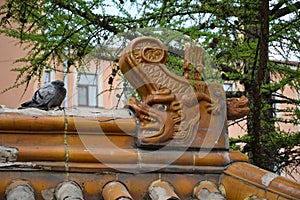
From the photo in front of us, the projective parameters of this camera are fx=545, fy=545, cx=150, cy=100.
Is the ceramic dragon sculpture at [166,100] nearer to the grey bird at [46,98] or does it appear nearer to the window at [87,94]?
the grey bird at [46,98]

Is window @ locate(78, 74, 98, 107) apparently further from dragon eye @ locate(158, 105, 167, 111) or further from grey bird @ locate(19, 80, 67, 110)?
dragon eye @ locate(158, 105, 167, 111)

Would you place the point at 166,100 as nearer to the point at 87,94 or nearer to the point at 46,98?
the point at 46,98

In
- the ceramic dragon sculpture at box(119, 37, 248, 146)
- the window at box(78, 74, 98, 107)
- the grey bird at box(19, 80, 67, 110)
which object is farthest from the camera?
the window at box(78, 74, 98, 107)

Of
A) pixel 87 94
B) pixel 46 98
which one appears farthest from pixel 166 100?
pixel 87 94

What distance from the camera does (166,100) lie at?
2.36 m

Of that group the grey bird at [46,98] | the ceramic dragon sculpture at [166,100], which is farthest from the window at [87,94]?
the ceramic dragon sculpture at [166,100]

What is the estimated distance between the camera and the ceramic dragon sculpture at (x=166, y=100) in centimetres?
231

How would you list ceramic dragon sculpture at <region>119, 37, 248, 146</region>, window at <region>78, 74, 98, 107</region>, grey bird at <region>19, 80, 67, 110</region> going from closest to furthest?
ceramic dragon sculpture at <region>119, 37, 248, 146</region>, grey bird at <region>19, 80, 67, 110</region>, window at <region>78, 74, 98, 107</region>

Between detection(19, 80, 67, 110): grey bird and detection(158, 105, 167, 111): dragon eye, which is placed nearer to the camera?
detection(158, 105, 167, 111): dragon eye

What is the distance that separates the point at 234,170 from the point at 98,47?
2470mm

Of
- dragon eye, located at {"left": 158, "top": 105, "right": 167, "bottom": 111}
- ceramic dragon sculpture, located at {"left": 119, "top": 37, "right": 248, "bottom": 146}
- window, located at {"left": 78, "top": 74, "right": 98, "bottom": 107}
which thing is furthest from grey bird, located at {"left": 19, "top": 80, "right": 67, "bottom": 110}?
window, located at {"left": 78, "top": 74, "right": 98, "bottom": 107}

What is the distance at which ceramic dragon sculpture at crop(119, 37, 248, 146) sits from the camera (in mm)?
2314

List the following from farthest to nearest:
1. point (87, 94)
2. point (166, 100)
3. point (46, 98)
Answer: point (87, 94) < point (46, 98) < point (166, 100)

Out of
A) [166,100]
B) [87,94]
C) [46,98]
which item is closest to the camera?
[166,100]
